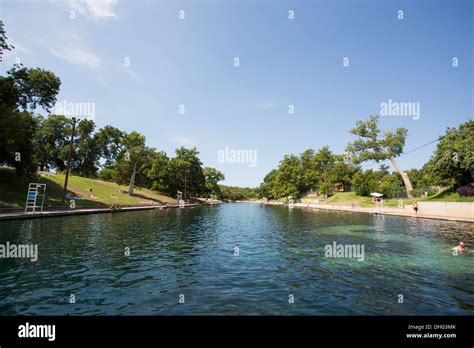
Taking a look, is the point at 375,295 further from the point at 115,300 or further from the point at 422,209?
the point at 422,209

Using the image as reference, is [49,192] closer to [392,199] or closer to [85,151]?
[85,151]

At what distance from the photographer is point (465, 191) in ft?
123

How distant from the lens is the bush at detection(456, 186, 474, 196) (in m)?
37.0

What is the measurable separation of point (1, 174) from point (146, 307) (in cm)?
4860

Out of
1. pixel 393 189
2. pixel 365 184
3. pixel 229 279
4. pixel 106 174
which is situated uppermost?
pixel 106 174

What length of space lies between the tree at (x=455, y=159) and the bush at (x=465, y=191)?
6.46 feet

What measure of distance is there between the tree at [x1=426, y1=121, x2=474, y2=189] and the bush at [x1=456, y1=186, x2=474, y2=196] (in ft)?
6.46

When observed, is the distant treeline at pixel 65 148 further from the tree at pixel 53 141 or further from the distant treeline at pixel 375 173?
the distant treeline at pixel 375 173

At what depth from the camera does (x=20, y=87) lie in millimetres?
42000

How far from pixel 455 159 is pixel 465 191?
493 cm

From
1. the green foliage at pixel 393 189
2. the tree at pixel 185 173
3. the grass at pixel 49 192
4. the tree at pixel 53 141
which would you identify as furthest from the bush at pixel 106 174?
the green foliage at pixel 393 189

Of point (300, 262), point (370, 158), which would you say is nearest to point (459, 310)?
point (300, 262)

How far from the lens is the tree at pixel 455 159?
37.3 m

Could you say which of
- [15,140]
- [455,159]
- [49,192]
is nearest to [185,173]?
[49,192]
